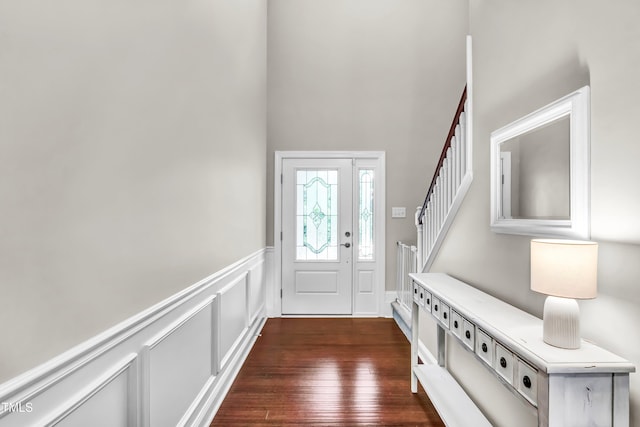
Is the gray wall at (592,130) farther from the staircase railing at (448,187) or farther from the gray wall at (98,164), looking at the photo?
the gray wall at (98,164)

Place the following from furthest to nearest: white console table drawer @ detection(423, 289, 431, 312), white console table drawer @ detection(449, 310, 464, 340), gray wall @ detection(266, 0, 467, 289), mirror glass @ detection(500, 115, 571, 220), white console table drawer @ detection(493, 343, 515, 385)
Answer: gray wall @ detection(266, 0, 467, 289) → white console table drawer @ detection(423, 289, 431, 312) → white console table drawer @ detection(449, 310, 464, 340) → mirror glass @ detection(500, 115, 571, 220) → white console table drawer @ detection(493, 343, 515, 385)

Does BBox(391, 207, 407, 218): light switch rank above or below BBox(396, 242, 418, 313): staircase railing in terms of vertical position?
above

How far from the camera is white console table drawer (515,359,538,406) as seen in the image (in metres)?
1.11

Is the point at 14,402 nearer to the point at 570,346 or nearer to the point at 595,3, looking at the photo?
the point at 570,346

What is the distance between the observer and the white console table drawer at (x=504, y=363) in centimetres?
124

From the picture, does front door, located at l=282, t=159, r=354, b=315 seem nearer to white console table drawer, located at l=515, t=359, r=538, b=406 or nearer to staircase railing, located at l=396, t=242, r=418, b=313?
staircase railing, located at l=396, t=242, r=418, b=313

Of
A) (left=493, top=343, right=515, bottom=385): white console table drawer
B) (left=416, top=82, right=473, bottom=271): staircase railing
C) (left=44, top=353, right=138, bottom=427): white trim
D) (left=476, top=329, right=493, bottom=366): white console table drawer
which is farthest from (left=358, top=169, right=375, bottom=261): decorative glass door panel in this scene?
(left=44, top=353, right=138, bottom=427): white trim

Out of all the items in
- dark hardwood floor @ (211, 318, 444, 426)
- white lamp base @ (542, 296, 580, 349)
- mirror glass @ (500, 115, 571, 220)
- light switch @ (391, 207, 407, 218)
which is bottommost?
dark hardwood floor @ (211, 318, 444, 426)

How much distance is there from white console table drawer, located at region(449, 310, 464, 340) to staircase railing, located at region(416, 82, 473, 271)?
921mm

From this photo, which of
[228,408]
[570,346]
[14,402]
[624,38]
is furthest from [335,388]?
[624,38]

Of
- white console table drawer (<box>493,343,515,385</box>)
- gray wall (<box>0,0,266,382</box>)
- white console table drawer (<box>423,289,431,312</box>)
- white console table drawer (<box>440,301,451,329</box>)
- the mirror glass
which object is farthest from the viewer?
white console table drawer (<box>423,289,431,312</box>)

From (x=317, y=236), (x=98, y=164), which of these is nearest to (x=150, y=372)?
(x=98, y=164)

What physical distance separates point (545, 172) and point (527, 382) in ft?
2.93

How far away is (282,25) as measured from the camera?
421 cm
